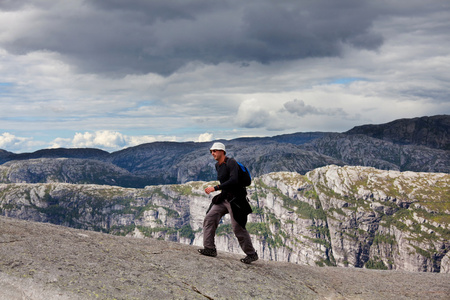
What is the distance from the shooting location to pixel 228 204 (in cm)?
1543

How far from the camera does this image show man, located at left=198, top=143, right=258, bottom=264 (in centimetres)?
1491

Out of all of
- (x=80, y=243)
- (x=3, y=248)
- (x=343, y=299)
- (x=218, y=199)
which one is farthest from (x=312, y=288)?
(x=3, y=248)

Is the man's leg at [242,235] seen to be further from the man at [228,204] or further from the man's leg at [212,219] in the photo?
the man's leg at [212,219]

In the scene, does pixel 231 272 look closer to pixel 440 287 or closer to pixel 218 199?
pixel 218 199

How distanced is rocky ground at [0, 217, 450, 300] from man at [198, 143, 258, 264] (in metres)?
0.91

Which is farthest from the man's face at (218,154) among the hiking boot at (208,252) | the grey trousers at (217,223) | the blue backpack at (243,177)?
the hiking boot at (208,252)

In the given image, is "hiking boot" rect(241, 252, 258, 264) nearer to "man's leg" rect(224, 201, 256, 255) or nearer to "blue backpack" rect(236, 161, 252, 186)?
"man's leg" rect(224, 201, 256, 255)

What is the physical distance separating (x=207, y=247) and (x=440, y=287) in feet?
40.8

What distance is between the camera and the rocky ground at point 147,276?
9656 mm

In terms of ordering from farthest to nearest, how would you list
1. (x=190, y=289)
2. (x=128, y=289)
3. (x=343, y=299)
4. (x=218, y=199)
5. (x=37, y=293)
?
(x=218, y=199) → (x=343, y=299) → (x=190, y=289) → (x=128, y=289) → (x=37, y=293)

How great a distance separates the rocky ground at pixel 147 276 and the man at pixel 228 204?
91cm

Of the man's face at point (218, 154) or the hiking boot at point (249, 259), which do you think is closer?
the man's face at point (218, 154)

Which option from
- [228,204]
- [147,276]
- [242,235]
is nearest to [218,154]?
[228,204]

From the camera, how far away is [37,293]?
29.4ft
